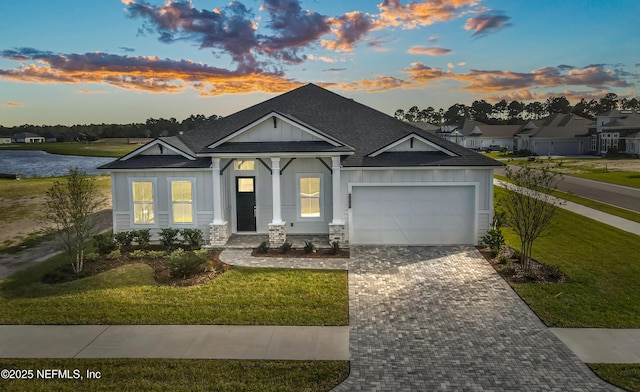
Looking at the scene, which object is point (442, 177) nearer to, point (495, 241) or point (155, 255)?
point (495, 241)

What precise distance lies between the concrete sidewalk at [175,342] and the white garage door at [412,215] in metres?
7.38

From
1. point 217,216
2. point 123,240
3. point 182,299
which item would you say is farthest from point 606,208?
point 123,240

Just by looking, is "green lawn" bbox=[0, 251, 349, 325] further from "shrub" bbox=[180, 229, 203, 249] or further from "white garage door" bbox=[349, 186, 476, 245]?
"white garage door" bbox=[349, 186, 476, 245]

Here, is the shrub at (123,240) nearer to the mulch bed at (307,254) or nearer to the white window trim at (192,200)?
the white window trim at (192,200)

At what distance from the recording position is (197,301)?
1050 cm

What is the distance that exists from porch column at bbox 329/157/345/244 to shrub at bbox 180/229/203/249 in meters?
4.61

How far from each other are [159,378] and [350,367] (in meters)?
3.07

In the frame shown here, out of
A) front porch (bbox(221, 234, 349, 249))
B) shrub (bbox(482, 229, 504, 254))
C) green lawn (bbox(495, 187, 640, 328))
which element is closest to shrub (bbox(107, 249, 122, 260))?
front porch (bbox(221, 234, 349, 249))

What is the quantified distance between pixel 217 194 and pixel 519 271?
33.0 ft

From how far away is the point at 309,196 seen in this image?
17141 millimetres

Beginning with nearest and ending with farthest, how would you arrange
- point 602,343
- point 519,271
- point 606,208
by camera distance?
1. point 602,343
2. point 519,271
3. point 606,208

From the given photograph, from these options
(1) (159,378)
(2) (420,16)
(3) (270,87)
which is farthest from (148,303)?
(3) (270,87)

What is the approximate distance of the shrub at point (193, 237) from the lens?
15742 millimetres

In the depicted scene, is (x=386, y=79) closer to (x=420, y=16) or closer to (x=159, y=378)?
(x=420, y=16)
